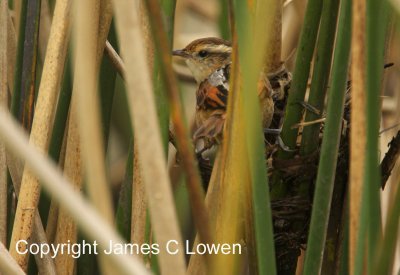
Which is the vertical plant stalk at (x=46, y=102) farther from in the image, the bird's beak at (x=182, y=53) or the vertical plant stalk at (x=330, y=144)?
the bird's beak at (x=182, y=53)

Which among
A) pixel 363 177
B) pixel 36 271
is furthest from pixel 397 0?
pixel 36 271

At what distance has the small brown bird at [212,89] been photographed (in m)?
1.94

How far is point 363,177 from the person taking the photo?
3.82ft

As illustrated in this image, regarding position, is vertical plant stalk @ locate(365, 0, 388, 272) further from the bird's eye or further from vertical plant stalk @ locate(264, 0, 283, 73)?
the bird's eye

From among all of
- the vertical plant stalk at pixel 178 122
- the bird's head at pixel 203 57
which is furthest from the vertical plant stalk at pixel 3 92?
the bird's head at pixel 203 57

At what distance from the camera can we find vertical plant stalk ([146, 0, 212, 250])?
94 cm

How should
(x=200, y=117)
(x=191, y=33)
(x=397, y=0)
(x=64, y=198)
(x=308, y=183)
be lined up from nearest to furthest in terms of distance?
(x=64, y=198)
(x=397, y=0)
(x=308, y=183)
(x=200, y=117)
(x=191, y=33)

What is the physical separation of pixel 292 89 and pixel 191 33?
5.61 feet

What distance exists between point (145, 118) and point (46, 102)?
0.68 meters

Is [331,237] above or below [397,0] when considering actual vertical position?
below

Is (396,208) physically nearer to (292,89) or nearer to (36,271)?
(292,89)

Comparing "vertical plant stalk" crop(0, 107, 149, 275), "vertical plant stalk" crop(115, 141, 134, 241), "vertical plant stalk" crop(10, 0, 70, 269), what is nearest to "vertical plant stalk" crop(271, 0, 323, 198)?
"vertical plant stalk" crop(115, 141, 134, 241)

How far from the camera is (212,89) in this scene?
2.28m

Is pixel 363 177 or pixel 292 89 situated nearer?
pixel 363 177
